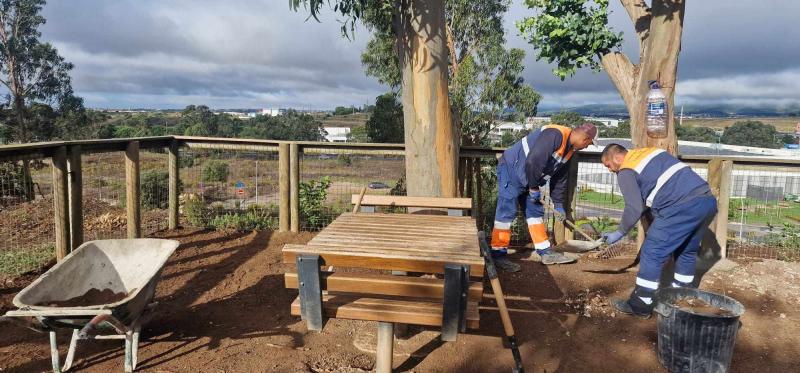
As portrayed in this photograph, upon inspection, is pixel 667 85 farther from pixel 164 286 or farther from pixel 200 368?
pixel 164 286

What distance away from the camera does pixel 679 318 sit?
10.8ft

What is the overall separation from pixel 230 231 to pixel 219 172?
6.30 ft

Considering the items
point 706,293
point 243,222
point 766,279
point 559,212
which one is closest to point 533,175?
point 559,212

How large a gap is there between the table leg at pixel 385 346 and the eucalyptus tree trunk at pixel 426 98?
6.28ft

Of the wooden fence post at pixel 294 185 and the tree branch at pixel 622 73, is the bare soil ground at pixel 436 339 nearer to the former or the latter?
the wooden fence post at pixel 294 185

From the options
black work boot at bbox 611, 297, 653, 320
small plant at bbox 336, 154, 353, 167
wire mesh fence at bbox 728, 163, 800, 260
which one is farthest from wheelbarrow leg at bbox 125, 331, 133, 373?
wire mesh fence at bbox 728, 163, 800, 260

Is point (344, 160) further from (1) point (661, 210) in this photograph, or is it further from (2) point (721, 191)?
(2) point (721, 191)

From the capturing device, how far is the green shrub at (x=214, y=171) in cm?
788

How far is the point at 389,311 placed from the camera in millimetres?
2855

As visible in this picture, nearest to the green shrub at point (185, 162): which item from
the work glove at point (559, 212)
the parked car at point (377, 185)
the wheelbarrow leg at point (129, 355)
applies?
the parked car at point (377, 185)

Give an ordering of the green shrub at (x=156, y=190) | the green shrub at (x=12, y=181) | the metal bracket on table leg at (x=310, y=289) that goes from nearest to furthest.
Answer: the metal bracket on table leg at (x=310, y=289), the green shrub at (x=12, y=181), the green shrub at (x=156, y=190)

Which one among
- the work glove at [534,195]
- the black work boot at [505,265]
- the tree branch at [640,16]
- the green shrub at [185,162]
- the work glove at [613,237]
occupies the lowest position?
the black work boot at [505,265]

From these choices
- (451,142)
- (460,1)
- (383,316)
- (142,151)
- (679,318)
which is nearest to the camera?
(383,316)

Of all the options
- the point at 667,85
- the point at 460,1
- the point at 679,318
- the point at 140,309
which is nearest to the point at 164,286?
the point at 140,309
